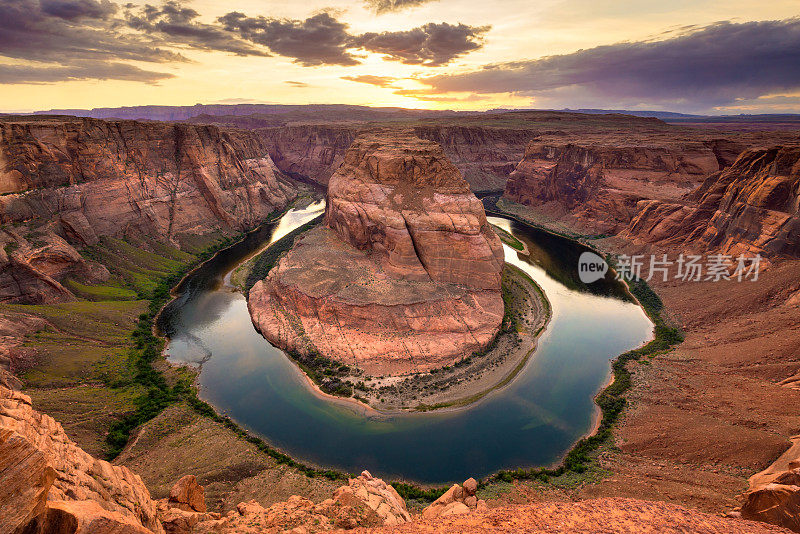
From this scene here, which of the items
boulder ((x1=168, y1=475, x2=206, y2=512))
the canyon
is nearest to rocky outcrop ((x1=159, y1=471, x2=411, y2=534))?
the canyon

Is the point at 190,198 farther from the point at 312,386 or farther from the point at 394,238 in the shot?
the point at 312,386

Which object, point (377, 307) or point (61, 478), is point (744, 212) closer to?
point (377, 307)

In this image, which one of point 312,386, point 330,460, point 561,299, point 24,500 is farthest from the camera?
point 561,299

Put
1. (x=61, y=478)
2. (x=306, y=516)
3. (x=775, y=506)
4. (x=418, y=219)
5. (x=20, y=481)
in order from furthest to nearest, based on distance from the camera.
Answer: (x=418, y=219)
(x=306, y=516)
(x=775, y=506)
(x=61, y=478)
(x=20, y=481)

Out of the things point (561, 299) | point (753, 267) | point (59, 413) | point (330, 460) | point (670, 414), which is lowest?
point (330, 460)

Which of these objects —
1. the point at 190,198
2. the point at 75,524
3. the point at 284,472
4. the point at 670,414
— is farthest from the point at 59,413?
the point at 190,198

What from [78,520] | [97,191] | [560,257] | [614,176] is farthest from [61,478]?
[614,176]

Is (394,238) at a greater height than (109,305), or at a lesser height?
greater

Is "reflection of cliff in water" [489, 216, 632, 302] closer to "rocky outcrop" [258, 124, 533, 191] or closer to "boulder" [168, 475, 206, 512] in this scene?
"rocky outcrop" [258, 124, 533, 191]
